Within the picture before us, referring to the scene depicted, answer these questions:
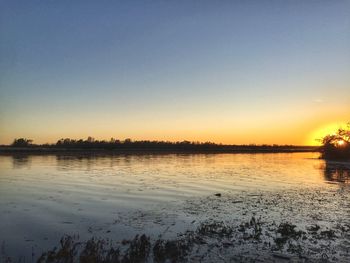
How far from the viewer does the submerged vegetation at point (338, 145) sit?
304 ft

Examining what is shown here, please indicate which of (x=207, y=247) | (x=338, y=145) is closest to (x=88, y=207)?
(x=207, y=247)

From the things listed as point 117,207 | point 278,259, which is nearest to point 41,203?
point 117,207

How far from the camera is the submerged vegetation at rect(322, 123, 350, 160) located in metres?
92.7

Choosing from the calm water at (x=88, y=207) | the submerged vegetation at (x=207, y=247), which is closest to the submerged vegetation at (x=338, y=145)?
the calm water at (x=88, y=207)

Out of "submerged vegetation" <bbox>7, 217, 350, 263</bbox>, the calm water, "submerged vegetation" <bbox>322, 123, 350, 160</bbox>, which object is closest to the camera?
"submerged vegetation" <bbox>7, 217, 350, 263</bbox>

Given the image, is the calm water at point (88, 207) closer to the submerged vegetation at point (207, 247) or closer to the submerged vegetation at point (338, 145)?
the submerged vegetation at point (207, 247)

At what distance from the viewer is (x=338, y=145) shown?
95.4 metres

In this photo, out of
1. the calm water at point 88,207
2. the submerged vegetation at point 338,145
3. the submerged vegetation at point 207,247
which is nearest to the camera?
the submerged vegetation at point 207,247

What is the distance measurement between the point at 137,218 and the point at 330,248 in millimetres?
10286

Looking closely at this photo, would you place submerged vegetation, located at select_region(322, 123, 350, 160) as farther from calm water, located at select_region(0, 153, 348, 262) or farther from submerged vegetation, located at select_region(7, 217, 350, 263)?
submerged vegetation, located at select_region(7, 217, 350, 263)

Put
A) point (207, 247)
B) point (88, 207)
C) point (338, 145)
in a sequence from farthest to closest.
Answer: point (338, 145), point (88, 207), point (207, 247)

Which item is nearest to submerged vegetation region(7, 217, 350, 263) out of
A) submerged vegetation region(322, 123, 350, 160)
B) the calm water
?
the calm water

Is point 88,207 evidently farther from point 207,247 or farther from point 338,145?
point 338,145

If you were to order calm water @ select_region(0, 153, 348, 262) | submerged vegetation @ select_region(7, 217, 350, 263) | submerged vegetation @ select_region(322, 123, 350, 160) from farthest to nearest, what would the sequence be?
submerged vegetation @ select_region(322, 123, 350, 160), calm water @ select_region(0, 153, 348, 262), submerged vegetation @ select_region(7, 217, 350, 263)
